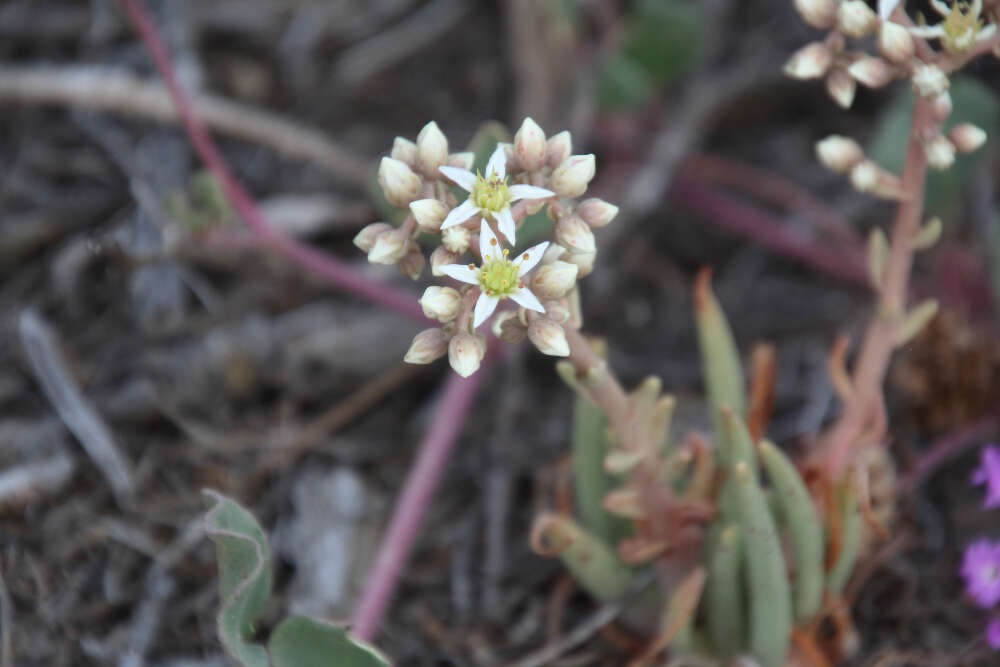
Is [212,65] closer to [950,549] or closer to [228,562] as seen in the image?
[228,562]

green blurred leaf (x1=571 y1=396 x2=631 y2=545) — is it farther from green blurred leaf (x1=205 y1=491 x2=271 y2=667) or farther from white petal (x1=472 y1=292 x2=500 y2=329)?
green blurred leaf (x1=205 y1=491 x2=271 y2=667)

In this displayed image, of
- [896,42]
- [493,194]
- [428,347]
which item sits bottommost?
[428,347]

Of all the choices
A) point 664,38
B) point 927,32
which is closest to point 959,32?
point 927,32

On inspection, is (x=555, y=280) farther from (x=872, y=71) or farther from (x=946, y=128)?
(x=946, y=128)

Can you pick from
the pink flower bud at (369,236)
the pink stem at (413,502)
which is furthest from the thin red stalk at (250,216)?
the pink flower bud at (369,236)

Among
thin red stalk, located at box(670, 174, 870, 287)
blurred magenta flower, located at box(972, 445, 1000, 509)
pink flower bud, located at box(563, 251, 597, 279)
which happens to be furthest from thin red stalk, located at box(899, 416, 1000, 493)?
pink flower bud, located at box(563, 251, 597, 279)

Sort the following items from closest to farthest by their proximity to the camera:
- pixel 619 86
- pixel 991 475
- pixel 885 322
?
pixel 885 322 < pixel 991 475 < pixel 619 86
